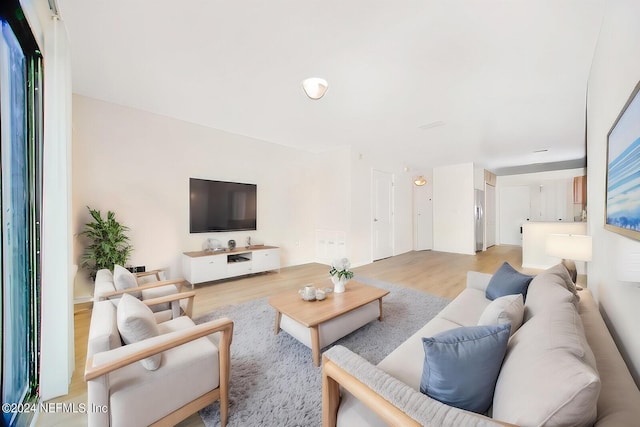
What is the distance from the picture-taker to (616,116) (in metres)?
1.29

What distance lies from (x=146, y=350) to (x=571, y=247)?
3385 mm

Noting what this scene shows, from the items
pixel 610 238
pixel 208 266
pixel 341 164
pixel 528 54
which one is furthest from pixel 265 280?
pixel 528 54

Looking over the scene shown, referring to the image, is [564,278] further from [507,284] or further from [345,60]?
[345,60]

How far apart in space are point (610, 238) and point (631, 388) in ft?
3.73

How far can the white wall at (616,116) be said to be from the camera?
39.5 inches

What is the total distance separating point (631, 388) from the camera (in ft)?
2.39

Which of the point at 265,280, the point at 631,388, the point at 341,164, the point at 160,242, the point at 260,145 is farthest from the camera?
the point at 341,164

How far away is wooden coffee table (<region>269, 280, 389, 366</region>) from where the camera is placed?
73.5 inches

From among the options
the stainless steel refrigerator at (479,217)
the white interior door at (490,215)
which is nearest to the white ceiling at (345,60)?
the stainless steel refrigerator at (479,217)

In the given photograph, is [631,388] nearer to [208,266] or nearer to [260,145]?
[208,266]

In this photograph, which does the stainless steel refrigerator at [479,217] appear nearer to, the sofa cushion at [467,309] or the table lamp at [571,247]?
the table lamp at [571,247]

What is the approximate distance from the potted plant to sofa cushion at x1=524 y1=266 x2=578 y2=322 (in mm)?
3996

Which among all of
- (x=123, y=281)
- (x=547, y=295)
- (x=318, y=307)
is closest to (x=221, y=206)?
(x=123, y=281)

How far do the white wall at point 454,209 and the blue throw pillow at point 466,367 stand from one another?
646 centimetres
